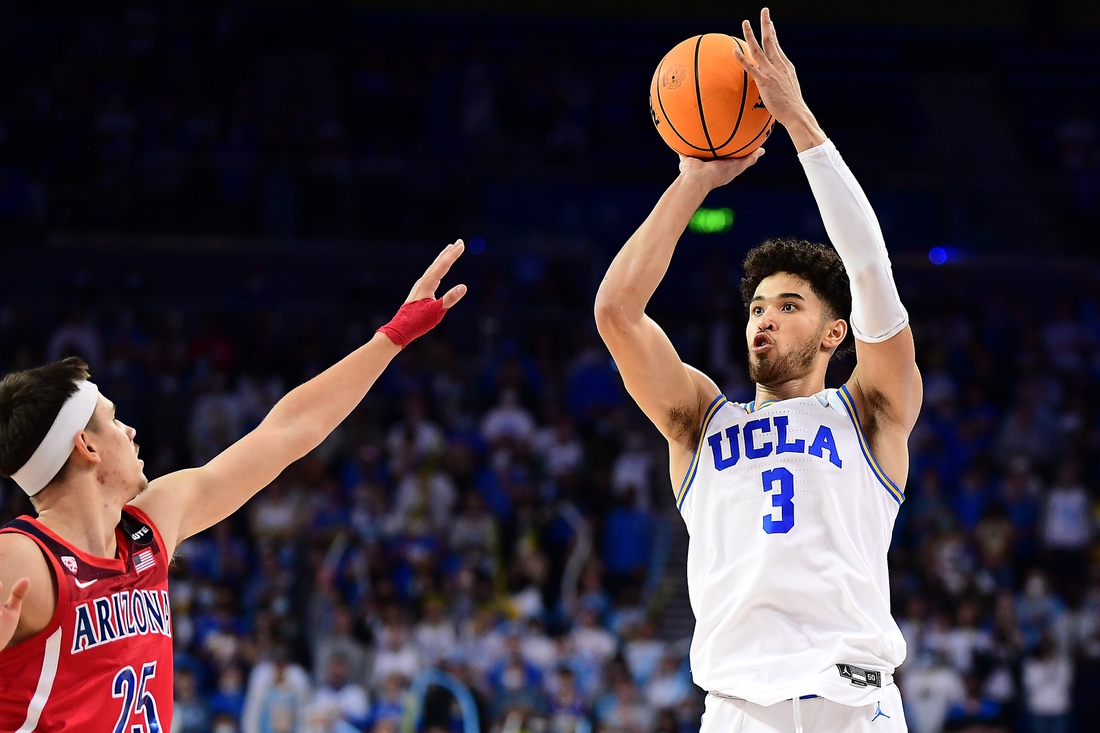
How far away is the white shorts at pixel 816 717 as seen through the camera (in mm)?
3838

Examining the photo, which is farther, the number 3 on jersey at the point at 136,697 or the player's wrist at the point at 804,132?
the player's wrist at the point at 804,132

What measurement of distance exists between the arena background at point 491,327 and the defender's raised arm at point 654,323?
7.57 metres

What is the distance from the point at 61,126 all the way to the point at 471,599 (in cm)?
864

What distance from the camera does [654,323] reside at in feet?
13.9

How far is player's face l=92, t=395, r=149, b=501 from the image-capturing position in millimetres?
3627

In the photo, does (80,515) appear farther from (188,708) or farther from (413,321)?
(188,708)

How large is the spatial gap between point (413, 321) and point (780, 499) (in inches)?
52.9

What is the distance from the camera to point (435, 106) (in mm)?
17953

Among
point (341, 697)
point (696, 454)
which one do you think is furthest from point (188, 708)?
point (696, 454)

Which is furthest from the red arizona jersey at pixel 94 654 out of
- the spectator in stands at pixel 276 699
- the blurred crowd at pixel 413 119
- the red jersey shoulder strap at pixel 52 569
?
the blurred crowd at pixel 413 119

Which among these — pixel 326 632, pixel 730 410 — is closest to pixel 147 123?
pixel 326 632

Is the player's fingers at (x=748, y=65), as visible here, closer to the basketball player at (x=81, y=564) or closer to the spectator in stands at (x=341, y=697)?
the basketball player at (x=81, y=564)

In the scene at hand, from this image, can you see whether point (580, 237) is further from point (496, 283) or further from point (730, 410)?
point (730, 410)

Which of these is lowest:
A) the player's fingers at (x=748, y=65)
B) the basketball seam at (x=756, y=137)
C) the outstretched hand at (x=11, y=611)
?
the outstretched hand at (x=11, y=611)
